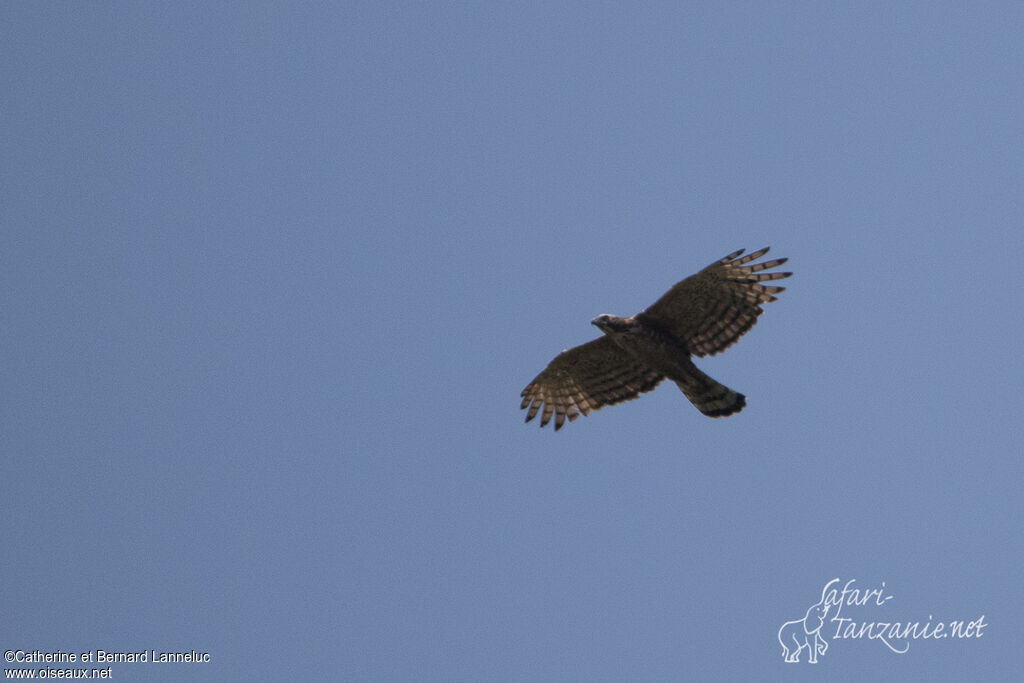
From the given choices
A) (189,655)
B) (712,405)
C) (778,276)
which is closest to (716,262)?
(778,276)

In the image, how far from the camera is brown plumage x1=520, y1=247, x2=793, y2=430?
55.9 feet

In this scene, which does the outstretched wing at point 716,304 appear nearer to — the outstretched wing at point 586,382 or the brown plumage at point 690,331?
the brown plumage at point 690,331

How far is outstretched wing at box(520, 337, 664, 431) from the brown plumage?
0.02 m

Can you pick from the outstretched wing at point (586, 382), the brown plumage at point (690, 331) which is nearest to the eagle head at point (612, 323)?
the brown plumage at point (690, 331)

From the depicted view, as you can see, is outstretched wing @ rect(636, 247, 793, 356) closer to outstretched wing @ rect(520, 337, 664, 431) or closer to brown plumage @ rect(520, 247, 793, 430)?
brown plumage @ rect(520, 247, 793, 430)

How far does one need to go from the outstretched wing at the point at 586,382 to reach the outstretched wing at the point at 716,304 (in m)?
0.89

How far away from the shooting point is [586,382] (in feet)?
61.4

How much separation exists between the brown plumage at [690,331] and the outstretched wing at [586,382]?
2 centimetres

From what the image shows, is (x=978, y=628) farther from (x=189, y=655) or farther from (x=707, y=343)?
(x=189, y=655)

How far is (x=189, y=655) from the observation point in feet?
61.8

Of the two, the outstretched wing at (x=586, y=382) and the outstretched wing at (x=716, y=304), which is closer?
the outstretched wing at (x=716, y=304)

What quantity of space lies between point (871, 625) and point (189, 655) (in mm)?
9054

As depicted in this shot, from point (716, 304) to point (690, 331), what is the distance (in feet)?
1.61

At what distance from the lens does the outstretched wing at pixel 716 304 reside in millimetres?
16984
